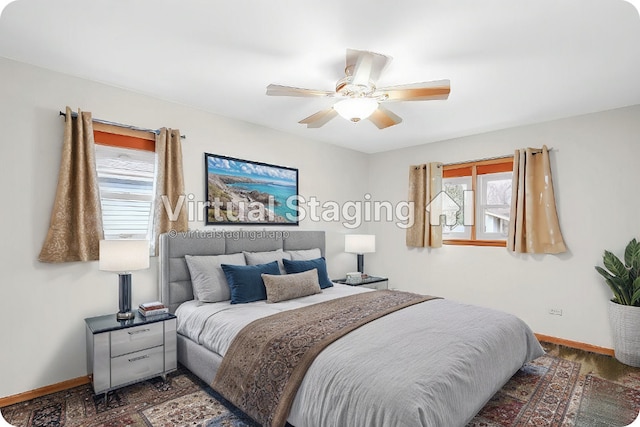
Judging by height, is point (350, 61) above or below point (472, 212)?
above

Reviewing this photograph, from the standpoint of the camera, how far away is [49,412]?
2.35 m

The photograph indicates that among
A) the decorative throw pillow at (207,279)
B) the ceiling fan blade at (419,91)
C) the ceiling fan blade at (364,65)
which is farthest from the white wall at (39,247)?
the ceiling fan blade at (419,91)

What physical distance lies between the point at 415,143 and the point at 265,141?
88.7 inches

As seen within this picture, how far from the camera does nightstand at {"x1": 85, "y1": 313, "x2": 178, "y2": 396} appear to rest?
8.02 feet

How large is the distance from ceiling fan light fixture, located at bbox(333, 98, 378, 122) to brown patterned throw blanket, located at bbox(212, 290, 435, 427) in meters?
1.54

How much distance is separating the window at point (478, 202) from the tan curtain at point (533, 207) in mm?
239

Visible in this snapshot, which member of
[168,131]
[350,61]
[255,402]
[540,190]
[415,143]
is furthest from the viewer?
[415,143]

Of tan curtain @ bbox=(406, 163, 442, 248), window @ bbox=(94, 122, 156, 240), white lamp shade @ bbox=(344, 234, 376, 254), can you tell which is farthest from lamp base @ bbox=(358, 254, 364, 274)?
window @ bbox=(94, 122, 156, 240)

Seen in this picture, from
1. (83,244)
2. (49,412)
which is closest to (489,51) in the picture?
(83,244)

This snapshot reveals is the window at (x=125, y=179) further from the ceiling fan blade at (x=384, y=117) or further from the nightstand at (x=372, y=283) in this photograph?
the nightstand at (x=372, y=283)

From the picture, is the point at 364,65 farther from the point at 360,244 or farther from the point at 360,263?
the point at 360,263

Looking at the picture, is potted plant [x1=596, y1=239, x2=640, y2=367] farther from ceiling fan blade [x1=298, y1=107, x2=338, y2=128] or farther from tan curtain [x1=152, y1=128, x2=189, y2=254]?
tan curtain [x1=152, y1=128, x2=189, y2=254]

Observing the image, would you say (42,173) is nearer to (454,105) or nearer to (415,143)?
(454,105)

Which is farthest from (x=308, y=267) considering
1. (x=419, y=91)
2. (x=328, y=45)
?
(x=328, y=45)
